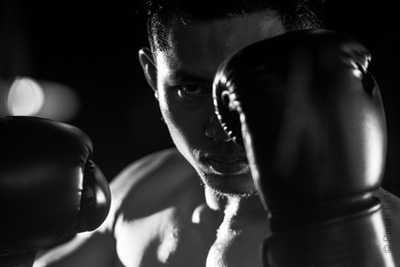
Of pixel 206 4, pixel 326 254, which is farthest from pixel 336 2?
pixel 326 254

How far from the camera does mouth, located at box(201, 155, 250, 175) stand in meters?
1.38

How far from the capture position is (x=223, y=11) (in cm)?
139

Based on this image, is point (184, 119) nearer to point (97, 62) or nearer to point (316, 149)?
point (316, 149)

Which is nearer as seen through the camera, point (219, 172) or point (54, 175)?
point (54, 175)

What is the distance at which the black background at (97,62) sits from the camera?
327 cm

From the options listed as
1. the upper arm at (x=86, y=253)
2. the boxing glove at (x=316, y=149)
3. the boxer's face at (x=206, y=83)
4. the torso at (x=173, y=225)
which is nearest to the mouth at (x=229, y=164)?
the boxer's face at (x=206, y=83)

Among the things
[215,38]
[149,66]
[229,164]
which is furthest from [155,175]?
[215,38]

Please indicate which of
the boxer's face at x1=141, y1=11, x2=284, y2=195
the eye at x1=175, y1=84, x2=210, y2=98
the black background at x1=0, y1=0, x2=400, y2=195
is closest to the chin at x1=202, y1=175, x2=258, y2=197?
the boxer's face at x1=141, y1=11, x2=284, y2=195

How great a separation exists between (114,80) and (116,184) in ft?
6.19

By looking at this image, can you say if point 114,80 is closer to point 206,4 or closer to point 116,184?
point 116,184

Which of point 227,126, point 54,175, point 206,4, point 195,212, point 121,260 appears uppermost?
point 206,4

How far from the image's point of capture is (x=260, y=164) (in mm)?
901

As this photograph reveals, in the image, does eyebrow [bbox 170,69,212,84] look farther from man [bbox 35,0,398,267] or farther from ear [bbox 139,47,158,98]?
ear [bbox 139,47,158,98]

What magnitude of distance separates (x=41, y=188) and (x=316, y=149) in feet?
2.05
